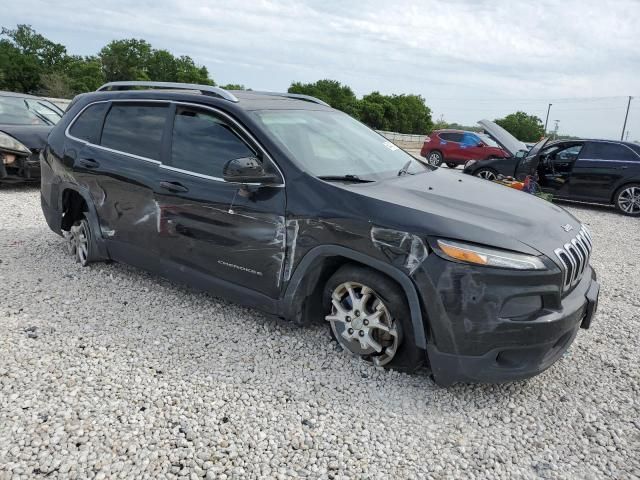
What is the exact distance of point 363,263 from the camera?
3.04 m

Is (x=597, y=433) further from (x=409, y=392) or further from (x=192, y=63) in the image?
(x=192, y=63)

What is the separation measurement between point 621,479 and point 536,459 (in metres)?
0.39

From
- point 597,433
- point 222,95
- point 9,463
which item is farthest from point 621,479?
point 222,95

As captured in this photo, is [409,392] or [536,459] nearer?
[536,459]

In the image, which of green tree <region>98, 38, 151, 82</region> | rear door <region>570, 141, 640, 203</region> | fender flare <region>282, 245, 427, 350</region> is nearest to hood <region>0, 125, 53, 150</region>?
fender flare <region>282, 245, 427, 350</region>

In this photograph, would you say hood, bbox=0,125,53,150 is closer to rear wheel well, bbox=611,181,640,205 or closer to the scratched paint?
the scratched paint

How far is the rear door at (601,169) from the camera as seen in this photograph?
10.3 metres

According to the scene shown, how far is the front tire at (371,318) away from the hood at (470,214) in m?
0.39

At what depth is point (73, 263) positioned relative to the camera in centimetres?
505

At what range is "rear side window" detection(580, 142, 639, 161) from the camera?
407 inches

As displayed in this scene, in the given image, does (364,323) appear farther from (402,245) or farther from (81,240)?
(81,240)

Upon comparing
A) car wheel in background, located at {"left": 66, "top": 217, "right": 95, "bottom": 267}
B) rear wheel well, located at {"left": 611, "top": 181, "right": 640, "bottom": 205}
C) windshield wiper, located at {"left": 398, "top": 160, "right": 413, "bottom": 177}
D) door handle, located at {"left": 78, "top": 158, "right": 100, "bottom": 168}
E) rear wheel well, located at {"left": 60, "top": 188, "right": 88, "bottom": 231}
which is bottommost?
car wheel in background, located at {"left": 66, "top": 217, "right": 95, "bottom": 267}

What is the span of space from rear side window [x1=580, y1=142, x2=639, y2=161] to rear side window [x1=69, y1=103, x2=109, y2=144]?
31.7 ft

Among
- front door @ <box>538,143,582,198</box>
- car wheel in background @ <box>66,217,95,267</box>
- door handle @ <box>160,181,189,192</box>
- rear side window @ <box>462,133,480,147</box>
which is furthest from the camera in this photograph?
rear side window @ <box>462,133,480,147</box>
